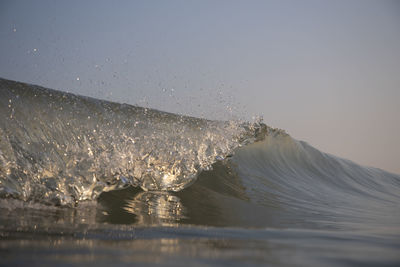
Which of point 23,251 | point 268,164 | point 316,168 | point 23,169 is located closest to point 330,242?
point 23,251

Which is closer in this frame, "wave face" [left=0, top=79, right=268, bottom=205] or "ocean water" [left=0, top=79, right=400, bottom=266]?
"ocean water" [left=0, top=79, right=400, bottom=266]

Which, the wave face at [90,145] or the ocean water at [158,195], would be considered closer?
the ocean water at [158,195]

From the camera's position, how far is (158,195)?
2.70m

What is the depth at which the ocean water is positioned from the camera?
Result: 3.43ft

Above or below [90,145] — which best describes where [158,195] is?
below

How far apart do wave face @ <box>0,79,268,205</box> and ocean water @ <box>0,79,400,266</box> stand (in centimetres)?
1

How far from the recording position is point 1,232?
1127mm

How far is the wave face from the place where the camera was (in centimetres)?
214

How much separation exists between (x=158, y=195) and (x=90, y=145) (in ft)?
2.04

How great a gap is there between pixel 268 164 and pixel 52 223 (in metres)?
3.79

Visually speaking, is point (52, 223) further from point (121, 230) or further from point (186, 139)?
point (186, 139)

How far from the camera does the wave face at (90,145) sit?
2.14 m

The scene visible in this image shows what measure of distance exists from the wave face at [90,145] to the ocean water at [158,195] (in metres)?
0.01

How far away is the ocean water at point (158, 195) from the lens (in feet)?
3.43
